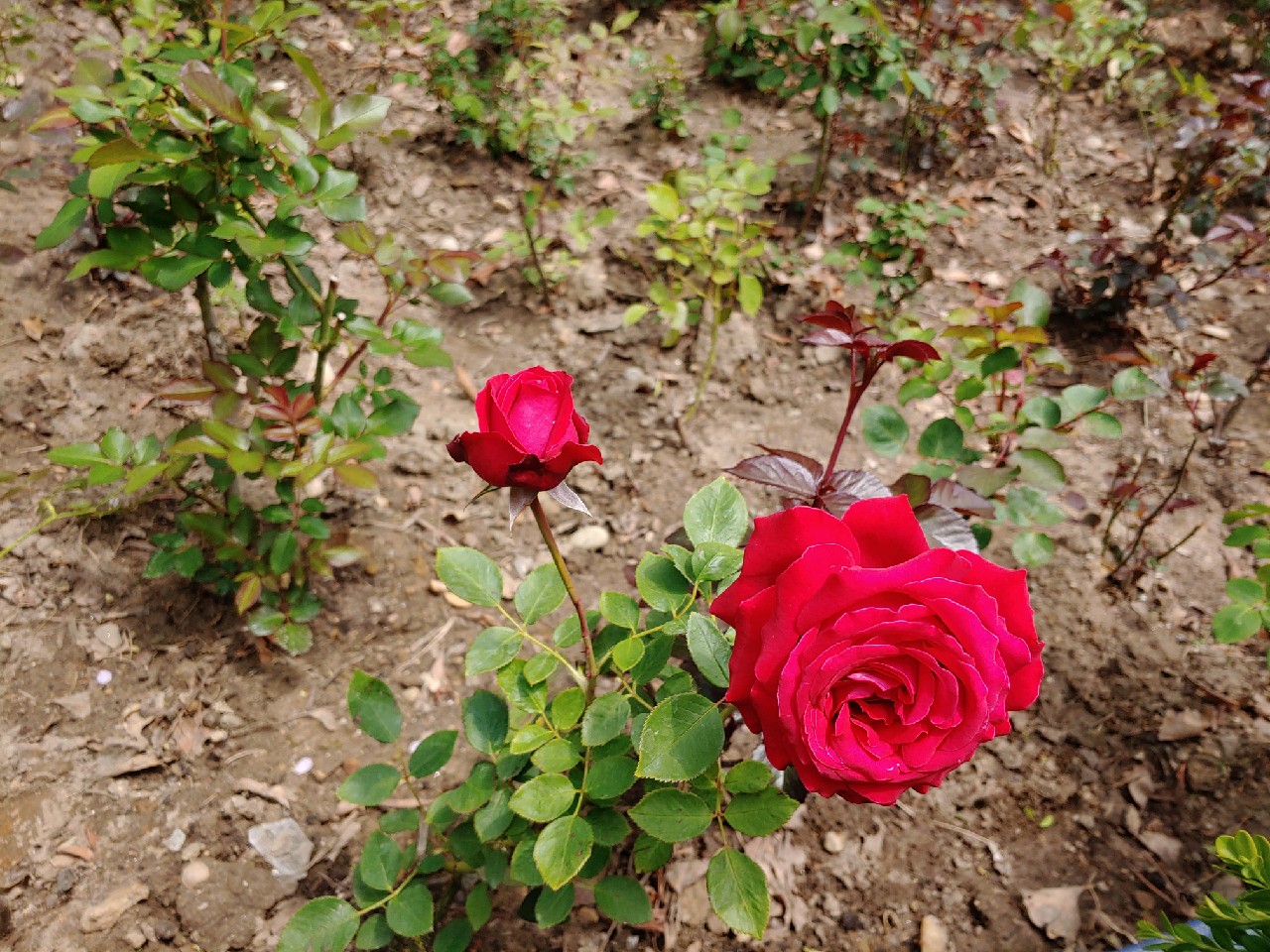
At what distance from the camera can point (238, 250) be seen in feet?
5.05

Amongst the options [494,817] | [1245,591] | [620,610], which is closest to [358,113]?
[620,610]

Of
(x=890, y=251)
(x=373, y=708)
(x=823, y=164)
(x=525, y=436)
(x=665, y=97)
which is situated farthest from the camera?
(x=665, y=97)

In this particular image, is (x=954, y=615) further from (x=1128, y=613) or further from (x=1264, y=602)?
(x=1128, y=613)

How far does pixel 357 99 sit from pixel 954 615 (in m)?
1.39

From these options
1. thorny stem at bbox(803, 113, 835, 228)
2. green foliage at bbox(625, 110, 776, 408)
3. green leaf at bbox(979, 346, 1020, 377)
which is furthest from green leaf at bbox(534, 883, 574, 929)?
thorny stem at bbox(803, 113, 835, 228)

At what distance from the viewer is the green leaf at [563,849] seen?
103cm

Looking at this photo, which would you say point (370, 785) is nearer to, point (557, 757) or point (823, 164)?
point (557, 757)

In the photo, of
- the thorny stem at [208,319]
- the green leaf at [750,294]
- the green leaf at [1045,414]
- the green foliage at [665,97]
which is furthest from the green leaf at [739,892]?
the green foliage at [665,97]

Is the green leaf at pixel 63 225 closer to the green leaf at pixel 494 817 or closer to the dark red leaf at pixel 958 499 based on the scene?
the green leaf at pixel 494 817

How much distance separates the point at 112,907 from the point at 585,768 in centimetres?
106

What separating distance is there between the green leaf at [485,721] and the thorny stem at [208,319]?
1.03 m

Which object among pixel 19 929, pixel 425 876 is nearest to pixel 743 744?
→ pixel 425 876

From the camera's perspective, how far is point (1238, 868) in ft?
3.01

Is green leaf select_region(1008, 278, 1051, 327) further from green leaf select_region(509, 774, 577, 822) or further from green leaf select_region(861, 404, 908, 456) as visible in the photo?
green leaf select_region(509, 774, 577, 822)
